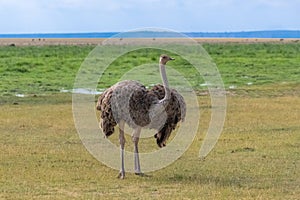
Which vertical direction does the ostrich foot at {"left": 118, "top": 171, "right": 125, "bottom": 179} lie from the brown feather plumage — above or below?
below

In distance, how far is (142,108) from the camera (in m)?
13.1

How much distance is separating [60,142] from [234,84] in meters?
19.1

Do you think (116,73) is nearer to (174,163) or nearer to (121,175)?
(174,163)

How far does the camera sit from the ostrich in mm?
13055

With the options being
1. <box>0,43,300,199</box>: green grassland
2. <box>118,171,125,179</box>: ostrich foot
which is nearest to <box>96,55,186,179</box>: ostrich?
<box>118,171,125,179</box>: ostrich foot

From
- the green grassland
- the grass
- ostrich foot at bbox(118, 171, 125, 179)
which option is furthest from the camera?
the grass

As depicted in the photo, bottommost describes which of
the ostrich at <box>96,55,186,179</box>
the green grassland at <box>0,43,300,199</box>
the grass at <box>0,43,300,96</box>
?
the grass at <box>0,43,300,96</box>

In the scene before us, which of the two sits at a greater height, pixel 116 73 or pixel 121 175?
pixel 121 175

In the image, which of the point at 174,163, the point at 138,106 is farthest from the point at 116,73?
the point at 138,106

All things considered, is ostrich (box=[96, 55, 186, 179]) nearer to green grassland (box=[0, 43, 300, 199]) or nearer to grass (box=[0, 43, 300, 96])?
green grassland (box=[0, 43, 300, 199])

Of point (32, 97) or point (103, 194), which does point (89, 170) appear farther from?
point (32, 97)

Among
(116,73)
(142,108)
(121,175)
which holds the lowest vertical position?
(116,73)

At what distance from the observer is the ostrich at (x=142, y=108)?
13055 millimetres

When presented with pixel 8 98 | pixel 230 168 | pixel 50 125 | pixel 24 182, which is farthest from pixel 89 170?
pixel 8 98
